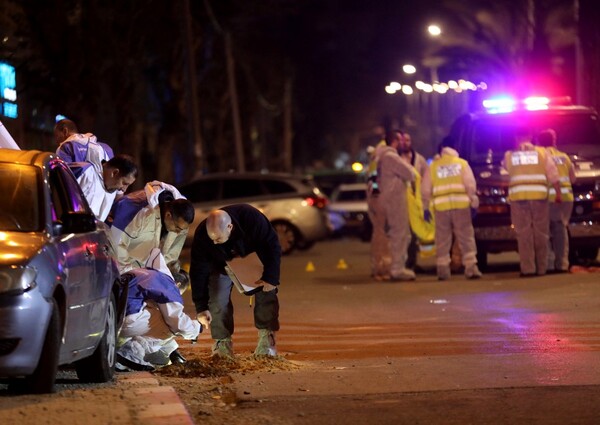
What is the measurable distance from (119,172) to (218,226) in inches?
75.8

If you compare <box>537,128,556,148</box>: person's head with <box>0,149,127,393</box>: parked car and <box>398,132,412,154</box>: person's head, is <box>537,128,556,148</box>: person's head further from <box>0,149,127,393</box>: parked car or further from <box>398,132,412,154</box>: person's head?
<box>0,149,127,393</box>: parked car

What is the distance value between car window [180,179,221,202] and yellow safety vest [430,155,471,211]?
30.2ft

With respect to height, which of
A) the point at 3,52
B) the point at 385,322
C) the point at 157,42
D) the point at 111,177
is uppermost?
the point at 157,42

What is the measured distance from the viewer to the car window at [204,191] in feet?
87.2

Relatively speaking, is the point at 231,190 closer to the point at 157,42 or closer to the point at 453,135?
the point at 453,135

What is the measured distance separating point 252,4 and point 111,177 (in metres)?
31.3

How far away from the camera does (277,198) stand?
26750 millimetres

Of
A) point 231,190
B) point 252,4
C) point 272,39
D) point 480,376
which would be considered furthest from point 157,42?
point 480,376

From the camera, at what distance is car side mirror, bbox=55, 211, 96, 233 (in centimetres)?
852

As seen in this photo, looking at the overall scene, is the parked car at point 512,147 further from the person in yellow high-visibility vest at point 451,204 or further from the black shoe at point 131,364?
the black shoe at point 131,364

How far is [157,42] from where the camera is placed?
39938mm

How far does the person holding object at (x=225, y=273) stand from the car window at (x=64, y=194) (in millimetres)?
1057

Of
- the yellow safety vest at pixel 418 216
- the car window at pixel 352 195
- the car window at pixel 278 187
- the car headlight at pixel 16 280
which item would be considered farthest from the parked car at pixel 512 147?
the car window at pixel 352 195

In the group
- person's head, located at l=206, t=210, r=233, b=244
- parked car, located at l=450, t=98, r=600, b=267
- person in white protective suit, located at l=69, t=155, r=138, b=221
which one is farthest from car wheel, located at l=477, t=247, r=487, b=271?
person's head, located at l=206, t=210, r=233, b=244
